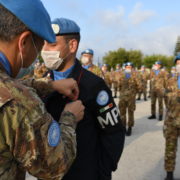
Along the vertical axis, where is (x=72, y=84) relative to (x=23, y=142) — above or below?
above

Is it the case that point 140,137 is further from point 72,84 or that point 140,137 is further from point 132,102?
point 72,84

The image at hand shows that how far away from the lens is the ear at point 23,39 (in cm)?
95

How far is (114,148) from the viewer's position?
1.73 m

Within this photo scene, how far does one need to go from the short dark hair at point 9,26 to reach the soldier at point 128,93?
233 inches

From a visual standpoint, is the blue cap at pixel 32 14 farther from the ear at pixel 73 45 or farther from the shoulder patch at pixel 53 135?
the ear at pixel 73 45

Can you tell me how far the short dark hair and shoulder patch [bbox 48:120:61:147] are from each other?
408mm

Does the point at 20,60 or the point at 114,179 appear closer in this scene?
the point at 20,60

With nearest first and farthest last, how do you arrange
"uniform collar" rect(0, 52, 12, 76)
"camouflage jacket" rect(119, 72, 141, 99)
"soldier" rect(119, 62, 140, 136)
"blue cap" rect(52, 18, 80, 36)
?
"uniform collar" rect(0, 52, 12, 76) < "blue cap" rect(52, 18, 80, 36) < "soldier" rect(119, 62, 140, 136) < "camouflage jacket" rect(119, 72, 141, 99)

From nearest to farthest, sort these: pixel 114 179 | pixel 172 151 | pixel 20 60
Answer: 1. pixel 20 60
2. pixel 172 151
3. pixel 114 179

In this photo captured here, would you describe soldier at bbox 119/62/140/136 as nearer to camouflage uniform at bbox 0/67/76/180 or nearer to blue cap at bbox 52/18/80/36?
blue cap at bbox 52/18/80/36

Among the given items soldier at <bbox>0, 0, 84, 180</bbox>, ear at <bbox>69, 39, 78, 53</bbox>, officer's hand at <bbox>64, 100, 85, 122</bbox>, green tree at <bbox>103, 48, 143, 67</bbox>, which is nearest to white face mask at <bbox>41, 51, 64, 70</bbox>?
ear at <bbox>69, 39, 78, 53</bbox>

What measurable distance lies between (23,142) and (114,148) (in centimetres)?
100

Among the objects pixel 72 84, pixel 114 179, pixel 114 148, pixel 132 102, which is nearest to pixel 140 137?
pixel 132 102

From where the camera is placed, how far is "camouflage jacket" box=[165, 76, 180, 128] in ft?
11.6
